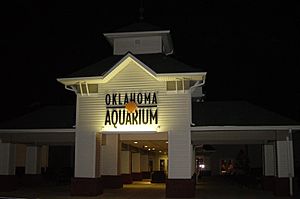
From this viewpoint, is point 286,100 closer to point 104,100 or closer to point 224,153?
point 224,153

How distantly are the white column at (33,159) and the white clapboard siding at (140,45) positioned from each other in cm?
901

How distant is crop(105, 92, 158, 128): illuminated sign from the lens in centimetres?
2050

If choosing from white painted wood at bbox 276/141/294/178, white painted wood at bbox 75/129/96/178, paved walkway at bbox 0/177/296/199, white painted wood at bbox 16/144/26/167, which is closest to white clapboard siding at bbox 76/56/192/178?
white painted wood at bbox 75/129/96/178

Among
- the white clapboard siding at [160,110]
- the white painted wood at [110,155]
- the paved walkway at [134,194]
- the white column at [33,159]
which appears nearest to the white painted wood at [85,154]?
the white clapboard siding at [160,110]

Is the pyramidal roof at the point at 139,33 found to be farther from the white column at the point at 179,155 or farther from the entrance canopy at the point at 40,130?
the white column at the point at 179,155

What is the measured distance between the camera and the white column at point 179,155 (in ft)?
65.2

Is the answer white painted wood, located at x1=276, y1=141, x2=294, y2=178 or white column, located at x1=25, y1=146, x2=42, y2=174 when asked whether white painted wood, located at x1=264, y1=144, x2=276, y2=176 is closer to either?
white painted wood, located at x1=276, y1=141, x2=294, y2=178

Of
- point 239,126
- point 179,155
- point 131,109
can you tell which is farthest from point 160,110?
point 239,126

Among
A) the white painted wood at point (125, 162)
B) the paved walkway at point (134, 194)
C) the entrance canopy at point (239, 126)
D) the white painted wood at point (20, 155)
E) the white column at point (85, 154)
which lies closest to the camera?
the entrance canopy at point (239, 126)

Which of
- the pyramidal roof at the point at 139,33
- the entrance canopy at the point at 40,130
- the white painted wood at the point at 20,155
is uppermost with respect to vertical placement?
the pyramidal roof at the point at 139,33

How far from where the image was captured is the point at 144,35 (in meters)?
24.2

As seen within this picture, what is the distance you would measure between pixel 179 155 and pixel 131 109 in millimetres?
3229

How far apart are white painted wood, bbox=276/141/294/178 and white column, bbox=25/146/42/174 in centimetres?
1564

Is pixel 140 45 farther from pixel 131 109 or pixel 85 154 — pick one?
pixel 85 154
